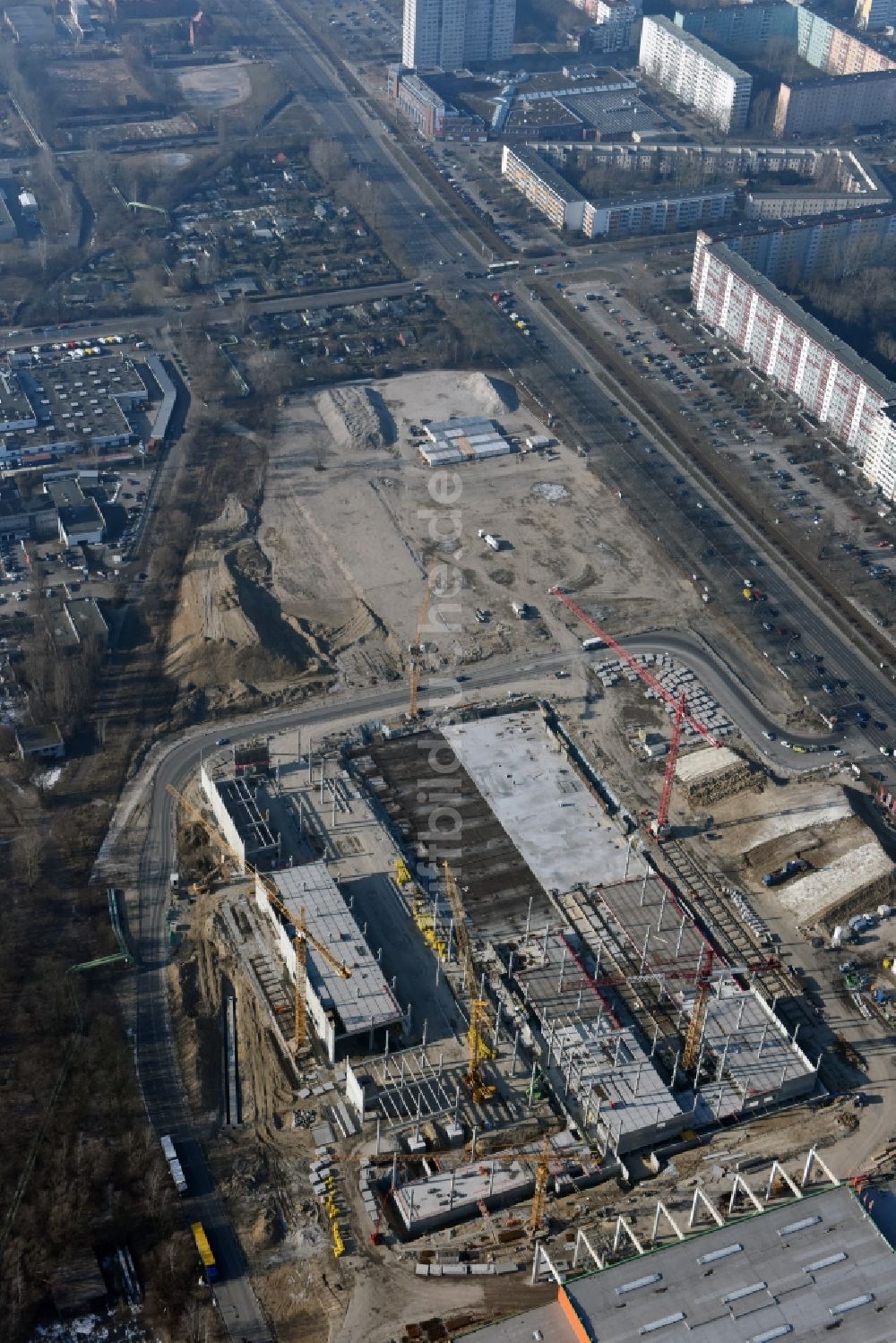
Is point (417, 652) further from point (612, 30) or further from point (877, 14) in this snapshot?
point (877, 14)

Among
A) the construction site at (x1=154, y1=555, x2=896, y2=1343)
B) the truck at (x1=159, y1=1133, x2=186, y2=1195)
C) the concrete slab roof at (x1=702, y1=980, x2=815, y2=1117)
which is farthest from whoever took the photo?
the concrete slab roof at (x1=702, y1=980, x2=815, y2=1117)

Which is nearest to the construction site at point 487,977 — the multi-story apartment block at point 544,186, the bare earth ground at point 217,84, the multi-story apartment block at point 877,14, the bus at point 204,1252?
the bus at point 204,1252

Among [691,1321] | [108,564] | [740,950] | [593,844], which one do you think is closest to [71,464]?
[108,564]

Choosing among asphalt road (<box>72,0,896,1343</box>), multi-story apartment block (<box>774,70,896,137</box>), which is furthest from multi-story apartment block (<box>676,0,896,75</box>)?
asphalt road (<box>72,0,896,1343</box>)

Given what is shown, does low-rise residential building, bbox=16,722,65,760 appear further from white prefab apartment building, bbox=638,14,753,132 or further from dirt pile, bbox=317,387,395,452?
white prefab apartment building, bbox=638,14,753,132

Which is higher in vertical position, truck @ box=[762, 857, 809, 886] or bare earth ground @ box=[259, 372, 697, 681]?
bare earth ground @ box=[259, 372, 697, 681]
